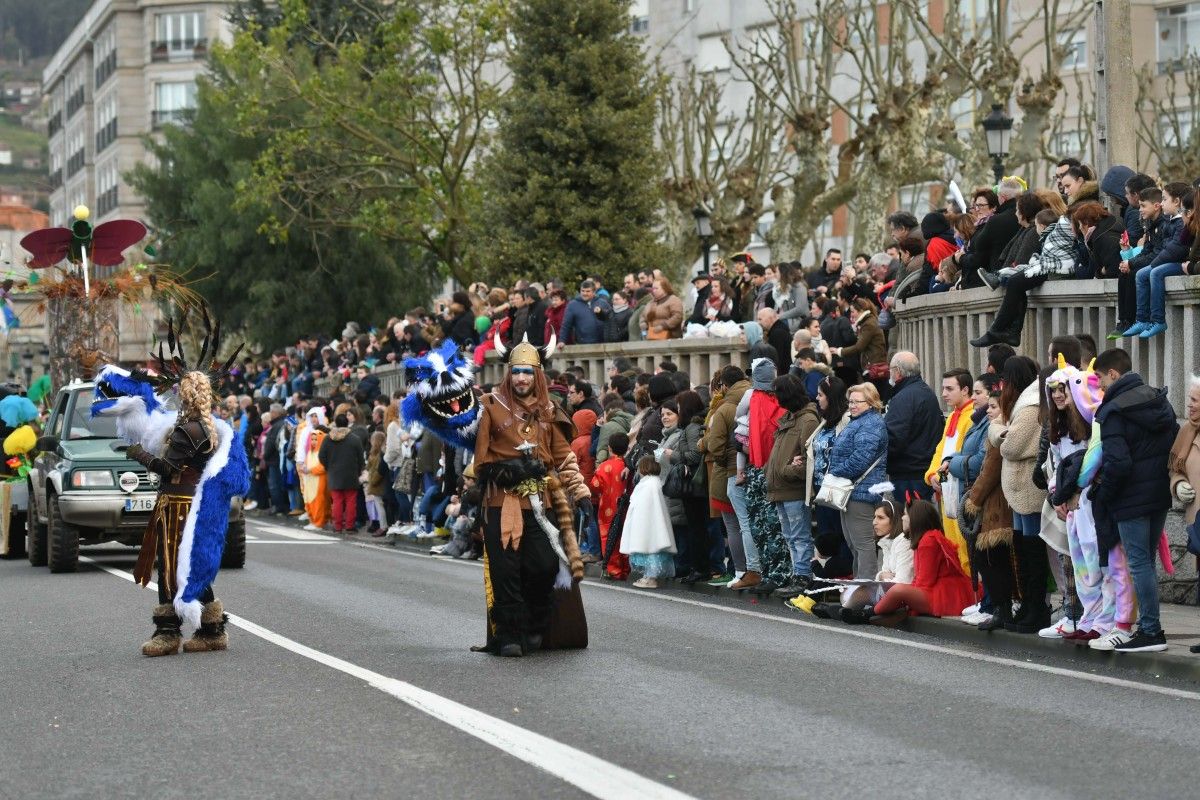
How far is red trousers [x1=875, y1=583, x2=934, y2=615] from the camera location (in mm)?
14922

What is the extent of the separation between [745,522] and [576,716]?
324 inches

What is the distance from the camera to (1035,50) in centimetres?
5181

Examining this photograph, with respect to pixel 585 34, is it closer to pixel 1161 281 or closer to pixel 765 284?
pixel 765 284

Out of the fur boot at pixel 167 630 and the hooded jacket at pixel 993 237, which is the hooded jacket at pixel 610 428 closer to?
the hooded jacket at pixel 993 237

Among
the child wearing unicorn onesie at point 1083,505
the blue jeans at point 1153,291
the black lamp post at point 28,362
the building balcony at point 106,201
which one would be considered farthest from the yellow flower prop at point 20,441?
the building balcony at point 106,201

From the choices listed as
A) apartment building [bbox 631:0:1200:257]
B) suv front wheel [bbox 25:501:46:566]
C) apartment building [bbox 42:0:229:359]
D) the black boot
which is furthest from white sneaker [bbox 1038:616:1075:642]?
apartment building [bbox 42:0:229:359]

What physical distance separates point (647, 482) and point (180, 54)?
247 feet

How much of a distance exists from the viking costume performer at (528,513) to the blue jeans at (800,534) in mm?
4040

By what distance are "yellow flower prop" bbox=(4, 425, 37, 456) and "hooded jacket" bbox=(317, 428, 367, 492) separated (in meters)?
5.87

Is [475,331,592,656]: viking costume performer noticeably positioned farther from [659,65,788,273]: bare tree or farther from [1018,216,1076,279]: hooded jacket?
[659,65,788,273]: bare tree

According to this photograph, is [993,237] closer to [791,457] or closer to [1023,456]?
[791,457]

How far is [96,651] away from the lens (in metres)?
13.6

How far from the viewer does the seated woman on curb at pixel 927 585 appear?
1495 centimetres

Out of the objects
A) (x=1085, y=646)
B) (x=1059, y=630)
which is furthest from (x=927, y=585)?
(x=1085, y=646)
